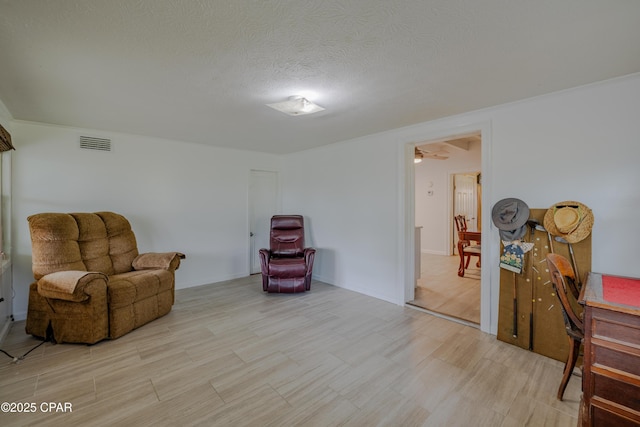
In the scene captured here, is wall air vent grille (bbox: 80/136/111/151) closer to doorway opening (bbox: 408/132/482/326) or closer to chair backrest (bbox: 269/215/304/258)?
chair backrest (bbox: 269/215/304/258)

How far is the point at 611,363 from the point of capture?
140cm

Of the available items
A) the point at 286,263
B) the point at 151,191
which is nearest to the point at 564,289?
the point at 286,263

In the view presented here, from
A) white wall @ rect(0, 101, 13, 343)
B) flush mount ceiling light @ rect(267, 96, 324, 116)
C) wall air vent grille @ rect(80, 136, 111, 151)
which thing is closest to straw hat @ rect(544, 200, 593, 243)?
flush mount ceiling light @ rect(267, 96, 324, 116)

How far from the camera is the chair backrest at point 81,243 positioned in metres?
2.74

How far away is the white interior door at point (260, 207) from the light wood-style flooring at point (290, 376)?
7.11 ft

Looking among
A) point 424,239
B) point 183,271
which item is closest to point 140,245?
point 183,271

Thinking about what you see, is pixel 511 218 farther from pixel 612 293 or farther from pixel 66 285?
pixel 66 285

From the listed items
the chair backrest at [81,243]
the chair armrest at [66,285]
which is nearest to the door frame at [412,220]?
the chair armrest at [66,285]

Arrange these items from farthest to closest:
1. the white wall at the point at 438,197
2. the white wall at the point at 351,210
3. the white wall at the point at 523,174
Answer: the white wall at the point at 438,197, the white wall at the point at 351,210, the white wall at the point at 523,174

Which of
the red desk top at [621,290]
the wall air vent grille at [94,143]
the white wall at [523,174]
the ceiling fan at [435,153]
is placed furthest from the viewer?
the ceiling fan at [435,153]

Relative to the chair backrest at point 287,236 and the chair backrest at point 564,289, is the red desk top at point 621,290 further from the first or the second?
the chair backrest at point 287,236

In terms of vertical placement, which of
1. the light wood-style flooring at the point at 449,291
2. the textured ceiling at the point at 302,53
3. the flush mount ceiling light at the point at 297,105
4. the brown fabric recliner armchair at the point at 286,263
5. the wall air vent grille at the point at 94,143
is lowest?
the light wood-style flooring at the point at 449,291

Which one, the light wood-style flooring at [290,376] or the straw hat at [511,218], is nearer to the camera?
the light wood-style flooring at [290,376]

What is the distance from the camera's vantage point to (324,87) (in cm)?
229
